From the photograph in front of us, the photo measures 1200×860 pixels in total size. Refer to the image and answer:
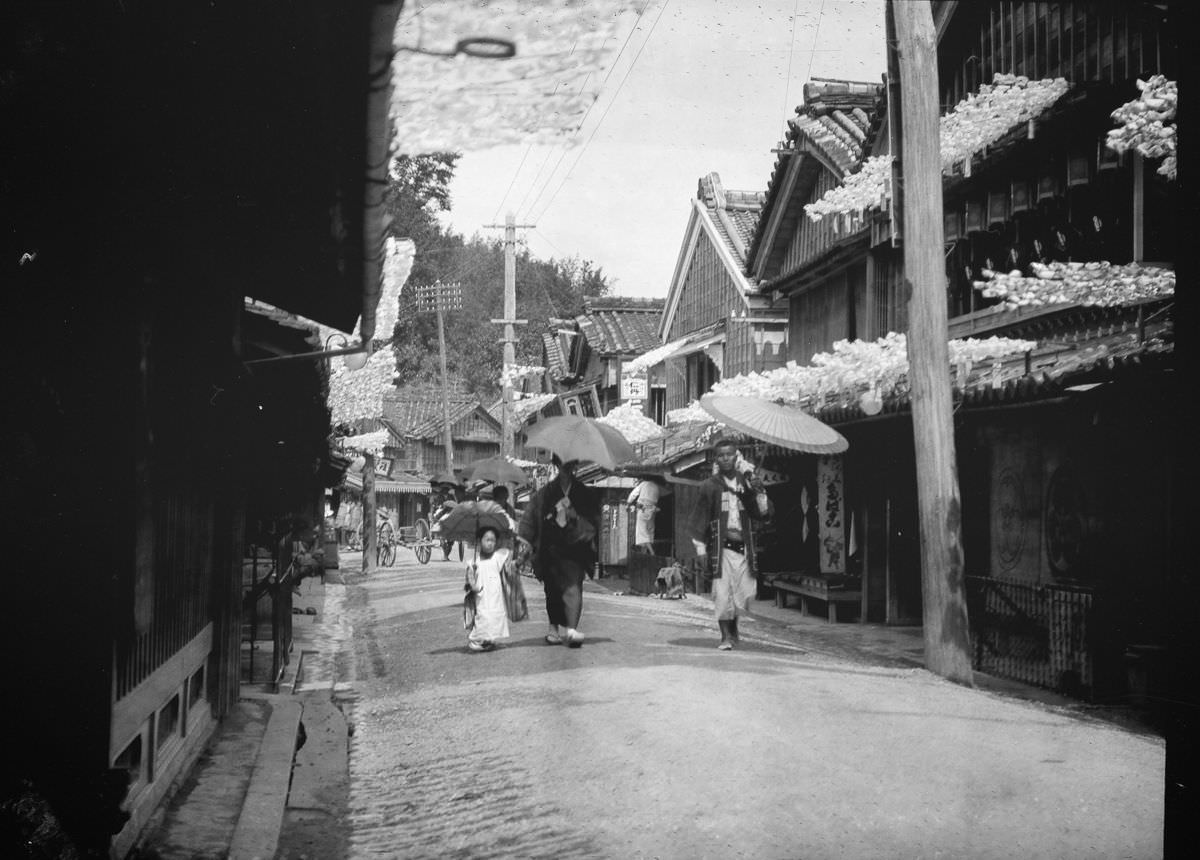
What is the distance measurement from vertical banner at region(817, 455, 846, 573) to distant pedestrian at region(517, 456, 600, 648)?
8.33 meters

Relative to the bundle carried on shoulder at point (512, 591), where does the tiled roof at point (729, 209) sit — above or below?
above

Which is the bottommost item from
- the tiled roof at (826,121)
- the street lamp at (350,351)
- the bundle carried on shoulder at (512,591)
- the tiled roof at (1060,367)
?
the bundle carried on shoulder at (512,591)

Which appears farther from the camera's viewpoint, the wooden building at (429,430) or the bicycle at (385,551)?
the wooden building at (429,430)

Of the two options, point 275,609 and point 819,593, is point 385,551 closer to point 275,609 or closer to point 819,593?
point 819,593

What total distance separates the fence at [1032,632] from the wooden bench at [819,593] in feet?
21.3

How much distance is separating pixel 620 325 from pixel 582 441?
1231 inches

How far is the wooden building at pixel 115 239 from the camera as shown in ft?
11.9

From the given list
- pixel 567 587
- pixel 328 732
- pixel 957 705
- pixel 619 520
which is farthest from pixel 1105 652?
pixel 619 520

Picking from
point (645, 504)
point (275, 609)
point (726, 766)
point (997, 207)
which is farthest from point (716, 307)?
point (726, 766)

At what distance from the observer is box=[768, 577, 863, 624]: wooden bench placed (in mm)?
20016

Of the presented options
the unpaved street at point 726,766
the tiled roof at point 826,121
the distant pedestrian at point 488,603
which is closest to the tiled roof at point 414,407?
the tiled roof at point 826,121

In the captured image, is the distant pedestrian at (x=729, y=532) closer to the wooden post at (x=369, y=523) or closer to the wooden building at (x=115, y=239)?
the wooden building at (x=115, y=239)

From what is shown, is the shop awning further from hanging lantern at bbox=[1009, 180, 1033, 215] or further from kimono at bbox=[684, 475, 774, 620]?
hanging lantern at bbox=[1009, 180, 1033, 215]

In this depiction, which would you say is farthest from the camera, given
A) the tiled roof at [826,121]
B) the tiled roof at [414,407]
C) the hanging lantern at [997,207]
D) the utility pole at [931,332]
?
the tiled roof at [414,407]
